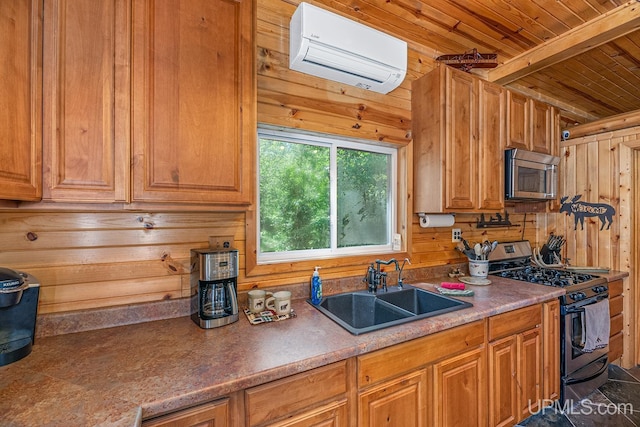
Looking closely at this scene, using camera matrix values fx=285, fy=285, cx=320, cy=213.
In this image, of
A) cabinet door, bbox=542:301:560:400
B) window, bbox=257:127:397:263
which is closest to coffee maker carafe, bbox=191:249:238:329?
window, bbox=257:127:397:263

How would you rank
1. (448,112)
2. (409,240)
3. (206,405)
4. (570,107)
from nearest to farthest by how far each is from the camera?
(206,405) → (448,112) → (409,240) → (570,107)

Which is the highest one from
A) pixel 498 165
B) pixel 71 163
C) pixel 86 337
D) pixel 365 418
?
pixel 498 165

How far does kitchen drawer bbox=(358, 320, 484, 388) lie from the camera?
124cm

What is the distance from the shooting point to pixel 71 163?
1.03 m

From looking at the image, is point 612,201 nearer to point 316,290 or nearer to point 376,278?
point 376,278

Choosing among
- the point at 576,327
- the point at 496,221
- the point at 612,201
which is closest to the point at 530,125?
the point at 496,221

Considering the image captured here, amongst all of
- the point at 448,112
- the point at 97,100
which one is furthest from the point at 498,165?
the point at 97,100

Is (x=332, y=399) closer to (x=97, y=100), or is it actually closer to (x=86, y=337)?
(x=86, y=337)

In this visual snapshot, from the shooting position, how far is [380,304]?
5.94 ft

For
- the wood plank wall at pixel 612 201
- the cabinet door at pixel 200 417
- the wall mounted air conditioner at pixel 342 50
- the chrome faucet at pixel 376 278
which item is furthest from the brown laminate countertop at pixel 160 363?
the wood plank wall at pixel 612 201

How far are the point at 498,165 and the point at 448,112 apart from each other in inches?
25.9

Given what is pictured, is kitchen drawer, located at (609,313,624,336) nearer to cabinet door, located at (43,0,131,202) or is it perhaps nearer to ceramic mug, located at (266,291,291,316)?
ceramic mug, located at (266,291,291,316)

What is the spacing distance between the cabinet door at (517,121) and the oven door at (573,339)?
1320mm

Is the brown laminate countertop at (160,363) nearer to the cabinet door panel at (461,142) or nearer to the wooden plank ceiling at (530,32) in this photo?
the cabinet door panel at (461,142)
